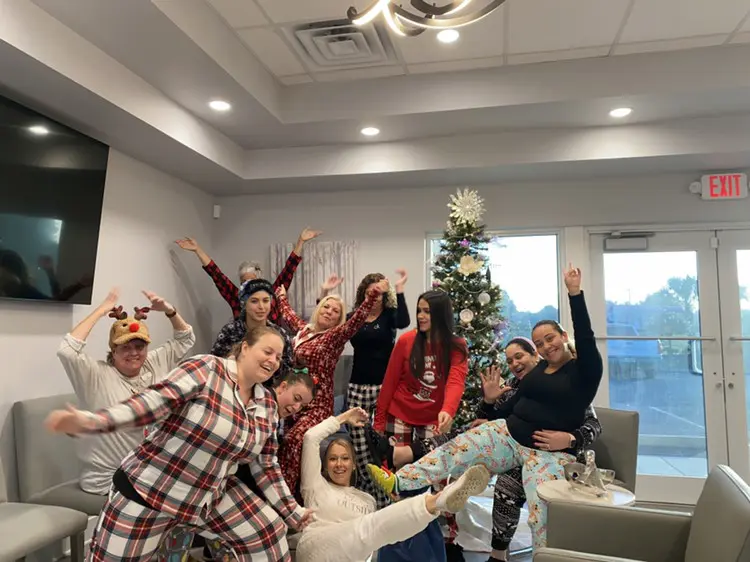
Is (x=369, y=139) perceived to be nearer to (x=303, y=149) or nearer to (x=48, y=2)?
(x=303, y=149)

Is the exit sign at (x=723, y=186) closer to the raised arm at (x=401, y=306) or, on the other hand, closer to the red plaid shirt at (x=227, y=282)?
the raised arm at (x=401, y=306)

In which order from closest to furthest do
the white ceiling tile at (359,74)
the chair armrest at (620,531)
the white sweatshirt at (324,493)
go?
the chair armrest at (620,531) < the white sweatshirt at (324,493) < the white ceiling tile at (359,74)

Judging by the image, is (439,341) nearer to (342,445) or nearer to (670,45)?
(342,445)

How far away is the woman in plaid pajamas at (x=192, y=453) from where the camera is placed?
1895mm

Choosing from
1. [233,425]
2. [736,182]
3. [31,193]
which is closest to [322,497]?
[233,425]

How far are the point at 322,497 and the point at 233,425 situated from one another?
0.80 metres

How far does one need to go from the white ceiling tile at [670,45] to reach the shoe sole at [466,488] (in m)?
2.75

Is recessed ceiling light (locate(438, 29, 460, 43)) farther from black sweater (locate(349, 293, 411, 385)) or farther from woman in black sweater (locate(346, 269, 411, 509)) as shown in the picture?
black sweater (locate(349, 293, 411, 385))

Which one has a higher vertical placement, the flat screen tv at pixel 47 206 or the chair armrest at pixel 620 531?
the flat screen tv at pixel 47 206

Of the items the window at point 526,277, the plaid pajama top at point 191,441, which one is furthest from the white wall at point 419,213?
the plaid pajama top at point 191,441

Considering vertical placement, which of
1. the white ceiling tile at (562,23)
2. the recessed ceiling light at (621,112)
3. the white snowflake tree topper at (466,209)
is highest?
the white ceiling tile at (562,23)

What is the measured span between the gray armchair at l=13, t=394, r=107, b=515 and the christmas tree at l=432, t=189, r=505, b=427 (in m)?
2.31

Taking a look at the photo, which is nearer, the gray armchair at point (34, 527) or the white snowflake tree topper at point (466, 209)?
the gray armchair at point (34, 527)

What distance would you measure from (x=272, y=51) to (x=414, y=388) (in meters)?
2.23
